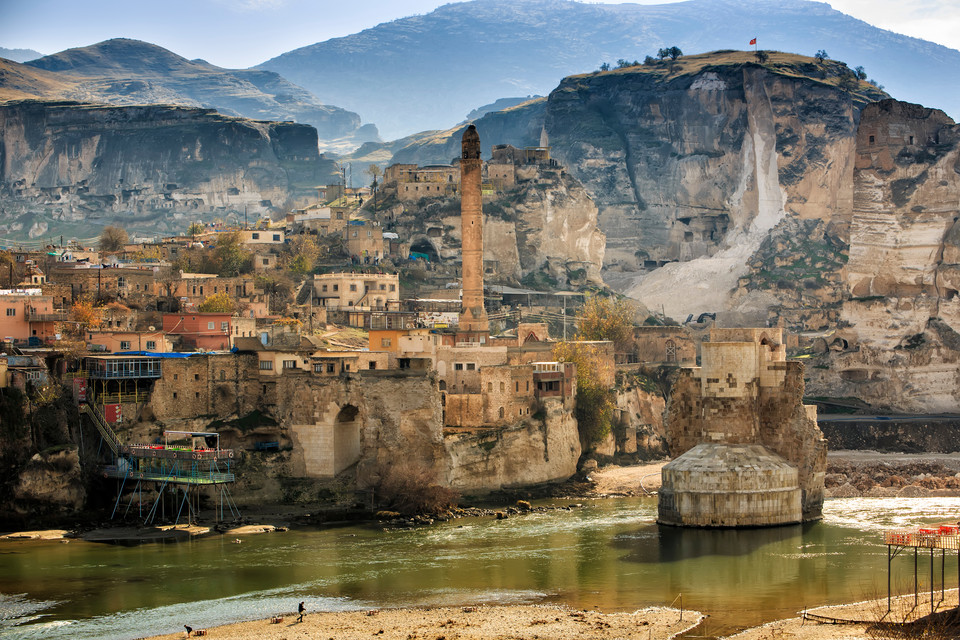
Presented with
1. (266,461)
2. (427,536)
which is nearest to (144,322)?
(266,461)

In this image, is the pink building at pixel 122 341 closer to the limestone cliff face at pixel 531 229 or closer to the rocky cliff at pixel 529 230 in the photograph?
the rocky cliff at pixel 529 230

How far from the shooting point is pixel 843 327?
84.6 m

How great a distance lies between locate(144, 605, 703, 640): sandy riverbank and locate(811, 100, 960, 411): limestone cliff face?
4768cm

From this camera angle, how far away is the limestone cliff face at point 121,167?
5054 inches

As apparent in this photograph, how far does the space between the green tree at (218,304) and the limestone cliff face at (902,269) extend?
3364 centimetres

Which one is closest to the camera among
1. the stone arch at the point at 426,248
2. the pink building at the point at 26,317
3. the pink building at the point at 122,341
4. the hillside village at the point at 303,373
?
the hillside village at the point at 303,373

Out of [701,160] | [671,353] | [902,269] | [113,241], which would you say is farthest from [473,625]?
[701,160]

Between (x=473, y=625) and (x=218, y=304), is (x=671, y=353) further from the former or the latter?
(x=473, y=625)

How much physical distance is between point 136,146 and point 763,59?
54905mm

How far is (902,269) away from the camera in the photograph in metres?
85.3

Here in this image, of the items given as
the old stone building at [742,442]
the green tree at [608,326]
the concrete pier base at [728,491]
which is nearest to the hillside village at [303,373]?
the green tree at [608,326]

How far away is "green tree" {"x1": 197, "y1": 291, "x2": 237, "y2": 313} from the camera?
65.3 metres

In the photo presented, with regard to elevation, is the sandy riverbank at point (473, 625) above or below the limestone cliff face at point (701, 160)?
below

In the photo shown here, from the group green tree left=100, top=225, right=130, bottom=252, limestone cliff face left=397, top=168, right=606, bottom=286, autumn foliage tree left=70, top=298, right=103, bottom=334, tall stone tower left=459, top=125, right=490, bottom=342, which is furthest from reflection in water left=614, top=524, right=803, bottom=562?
green tree left=100, top=225, right=130, bottom=252
